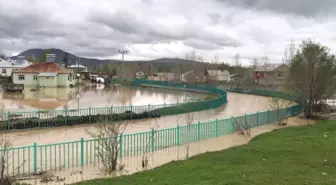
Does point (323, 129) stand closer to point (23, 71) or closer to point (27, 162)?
point (27, 162)

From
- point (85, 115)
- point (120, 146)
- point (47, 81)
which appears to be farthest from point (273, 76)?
point (120, 146)

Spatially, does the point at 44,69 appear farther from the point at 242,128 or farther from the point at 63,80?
the point at 242,128

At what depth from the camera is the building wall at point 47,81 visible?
49.7 metres

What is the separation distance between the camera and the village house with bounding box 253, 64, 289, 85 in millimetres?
67081

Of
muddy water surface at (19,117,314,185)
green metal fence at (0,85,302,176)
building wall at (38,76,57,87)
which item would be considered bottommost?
muddy water surface at (19,117,314,185)

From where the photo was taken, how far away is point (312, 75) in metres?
23.7

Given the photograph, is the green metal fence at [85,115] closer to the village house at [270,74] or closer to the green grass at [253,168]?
the green grass at [253,168]

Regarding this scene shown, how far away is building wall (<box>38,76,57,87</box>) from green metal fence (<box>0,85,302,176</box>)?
38596 millimetres

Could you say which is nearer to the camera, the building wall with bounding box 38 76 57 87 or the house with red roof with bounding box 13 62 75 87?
the building wall with bounding box 38 76 57 87

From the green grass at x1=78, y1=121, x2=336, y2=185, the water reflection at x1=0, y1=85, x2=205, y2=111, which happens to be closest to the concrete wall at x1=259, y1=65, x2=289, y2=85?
the water reflection at x1=0, y1=85, x2=205, y2=111

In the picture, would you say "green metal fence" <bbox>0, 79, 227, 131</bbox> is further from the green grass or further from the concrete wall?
the concrete wall

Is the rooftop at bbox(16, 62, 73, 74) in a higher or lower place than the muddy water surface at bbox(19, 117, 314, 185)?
higher

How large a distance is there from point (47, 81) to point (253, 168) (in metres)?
46.7

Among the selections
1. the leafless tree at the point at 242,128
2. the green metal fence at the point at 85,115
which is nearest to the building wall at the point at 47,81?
the green metal fence at the point at 85,115
